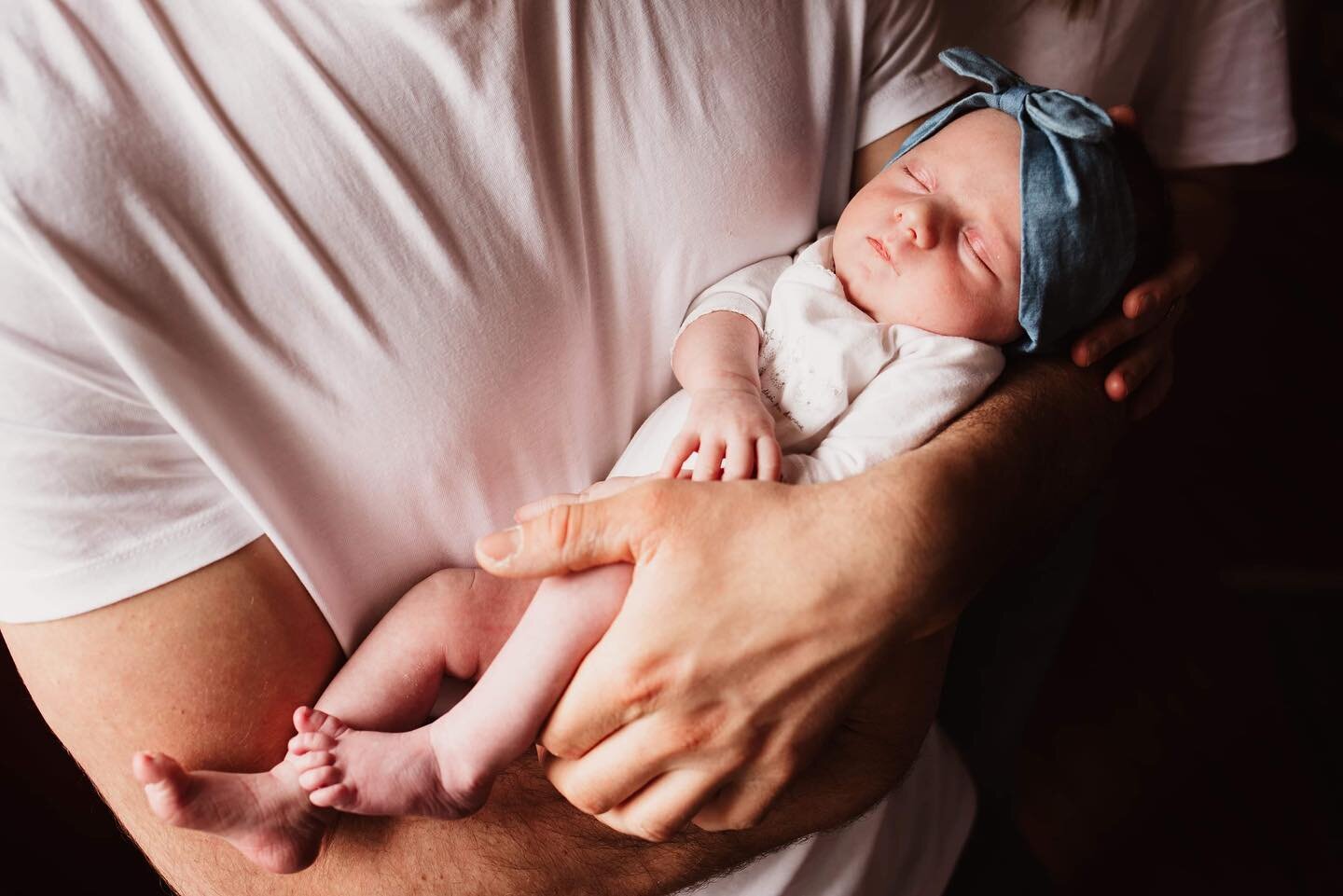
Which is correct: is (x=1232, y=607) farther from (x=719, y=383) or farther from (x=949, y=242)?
(x=719, y=383)

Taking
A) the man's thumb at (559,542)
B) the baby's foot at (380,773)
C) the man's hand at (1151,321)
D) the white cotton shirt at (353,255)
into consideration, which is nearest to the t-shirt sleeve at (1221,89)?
the man's hand at (1151,321)

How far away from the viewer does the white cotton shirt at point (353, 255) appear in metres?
0.73

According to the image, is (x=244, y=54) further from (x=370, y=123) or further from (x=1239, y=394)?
(x=1239, y=394)

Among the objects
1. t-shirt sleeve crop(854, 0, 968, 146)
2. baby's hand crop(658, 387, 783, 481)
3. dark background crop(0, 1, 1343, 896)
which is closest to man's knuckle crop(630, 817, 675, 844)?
baby's hand crop(658, 387, 783, 481)

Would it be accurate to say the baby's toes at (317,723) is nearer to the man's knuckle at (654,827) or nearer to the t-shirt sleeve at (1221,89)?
the man's knuckle at (654,827)

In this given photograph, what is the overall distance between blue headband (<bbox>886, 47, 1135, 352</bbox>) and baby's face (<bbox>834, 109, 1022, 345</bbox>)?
0.08ft

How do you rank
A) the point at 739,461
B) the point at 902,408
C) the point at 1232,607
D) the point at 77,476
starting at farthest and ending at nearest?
the point at 1232,607 < the point at 902,408 < the point at 739,461 < the point at 77,476

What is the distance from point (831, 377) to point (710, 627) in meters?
0.37

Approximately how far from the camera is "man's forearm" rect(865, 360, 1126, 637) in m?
0.91

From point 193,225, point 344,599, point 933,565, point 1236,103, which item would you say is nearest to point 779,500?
point 933,565

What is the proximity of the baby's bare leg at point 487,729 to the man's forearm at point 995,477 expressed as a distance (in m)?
0.29

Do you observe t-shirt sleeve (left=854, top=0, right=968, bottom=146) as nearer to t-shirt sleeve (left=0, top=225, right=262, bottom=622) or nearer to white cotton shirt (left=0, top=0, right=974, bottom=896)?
white cotton shirt (left=0, top=0, right=974, bottom=896)

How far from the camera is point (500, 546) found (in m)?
0.86

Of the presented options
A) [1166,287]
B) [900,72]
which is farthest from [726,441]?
[1166,287]
